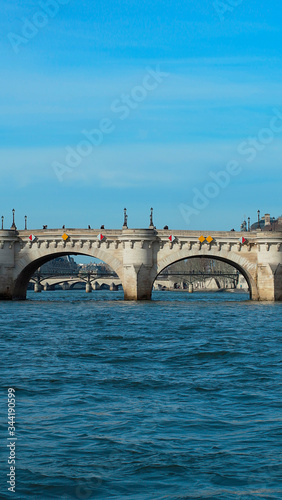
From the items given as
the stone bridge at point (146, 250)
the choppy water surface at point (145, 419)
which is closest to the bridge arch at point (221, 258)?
the stone bridge at point (146, 250)

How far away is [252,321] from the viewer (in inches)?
1773

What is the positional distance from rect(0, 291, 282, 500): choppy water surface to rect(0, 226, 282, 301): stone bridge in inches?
1450

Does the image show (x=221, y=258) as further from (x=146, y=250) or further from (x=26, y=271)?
(x=26, y=271)

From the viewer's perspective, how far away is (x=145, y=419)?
16.2 m

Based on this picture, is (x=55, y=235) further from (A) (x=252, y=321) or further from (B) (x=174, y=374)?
(B) (x=174, y=374)

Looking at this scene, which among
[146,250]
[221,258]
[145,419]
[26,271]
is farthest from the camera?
[26,271]

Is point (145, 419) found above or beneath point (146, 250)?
beneath

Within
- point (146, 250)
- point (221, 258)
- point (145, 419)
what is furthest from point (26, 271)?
point (145, 419)

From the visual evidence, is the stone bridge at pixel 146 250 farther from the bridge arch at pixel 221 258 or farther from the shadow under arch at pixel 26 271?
the shadow under arch at pixel 26 271

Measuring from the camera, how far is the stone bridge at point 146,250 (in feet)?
225

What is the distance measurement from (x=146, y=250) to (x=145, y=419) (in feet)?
172

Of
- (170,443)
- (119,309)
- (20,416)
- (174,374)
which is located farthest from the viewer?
(119,309)

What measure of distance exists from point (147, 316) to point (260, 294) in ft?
78.0

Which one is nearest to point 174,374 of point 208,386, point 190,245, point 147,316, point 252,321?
point 208,386
